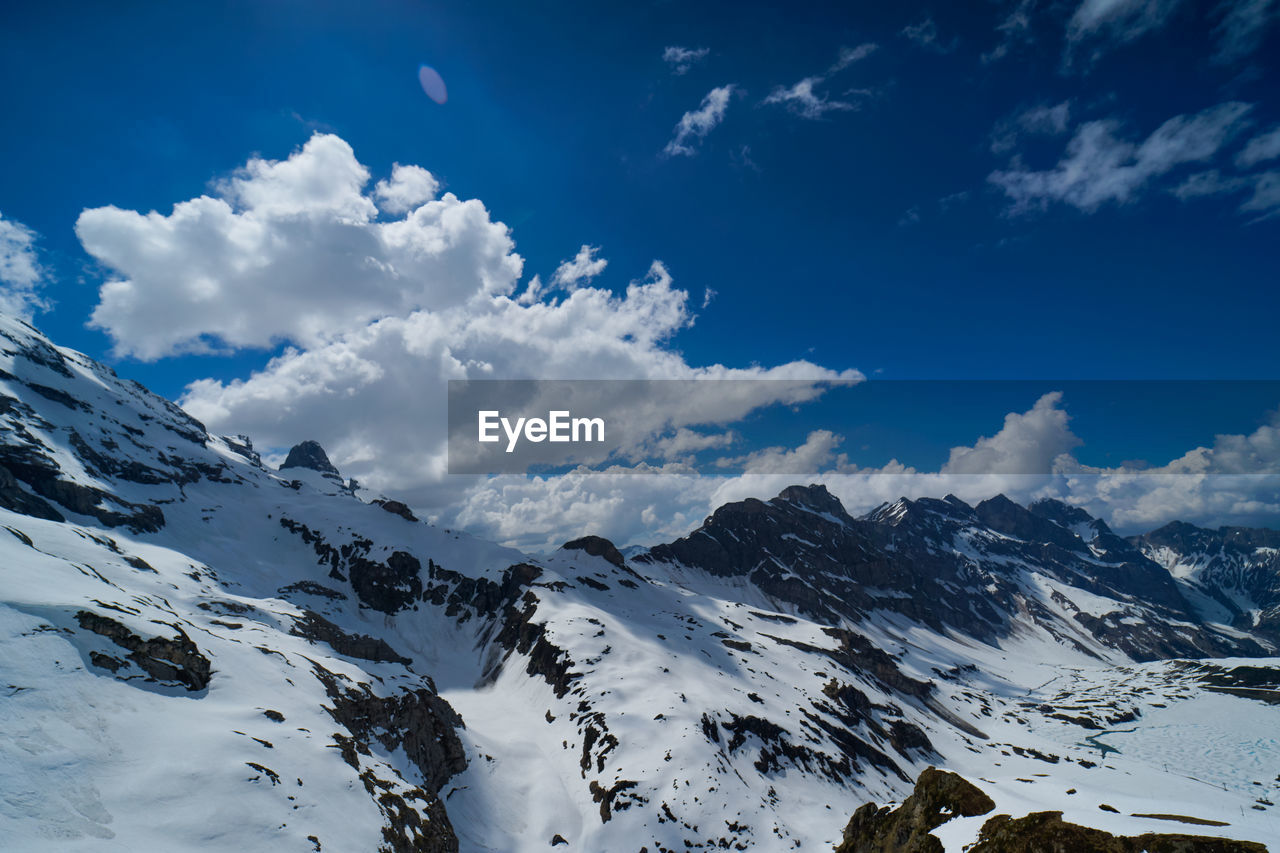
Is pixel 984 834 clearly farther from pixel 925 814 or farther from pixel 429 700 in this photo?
pixel 429 700

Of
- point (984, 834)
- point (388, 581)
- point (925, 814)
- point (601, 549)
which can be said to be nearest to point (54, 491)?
point (388, 581)

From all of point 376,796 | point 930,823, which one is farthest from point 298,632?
point 930,823

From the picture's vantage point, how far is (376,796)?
36906 millimetres

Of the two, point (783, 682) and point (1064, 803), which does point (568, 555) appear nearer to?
point (783, 682)

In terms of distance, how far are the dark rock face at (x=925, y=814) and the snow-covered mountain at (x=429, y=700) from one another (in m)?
0.39

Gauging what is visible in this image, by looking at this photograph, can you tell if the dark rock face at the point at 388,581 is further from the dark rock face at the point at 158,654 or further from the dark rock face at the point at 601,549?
the dark rock face at the point at 158,654

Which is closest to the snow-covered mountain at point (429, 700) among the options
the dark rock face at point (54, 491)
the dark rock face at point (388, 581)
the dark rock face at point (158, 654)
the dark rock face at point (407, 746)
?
the dark rock face at point (158, 654)

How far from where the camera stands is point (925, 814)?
20.9 m

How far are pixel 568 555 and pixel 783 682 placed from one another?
3202 inches

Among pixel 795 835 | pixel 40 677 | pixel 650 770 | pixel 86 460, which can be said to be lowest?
pixel 795 835

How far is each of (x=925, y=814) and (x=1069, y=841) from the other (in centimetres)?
729

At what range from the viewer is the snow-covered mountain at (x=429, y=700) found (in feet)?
87.3

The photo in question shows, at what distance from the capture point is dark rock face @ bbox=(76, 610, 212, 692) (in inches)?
1303

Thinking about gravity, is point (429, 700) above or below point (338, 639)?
below
